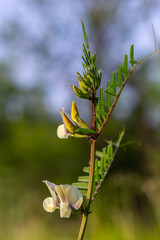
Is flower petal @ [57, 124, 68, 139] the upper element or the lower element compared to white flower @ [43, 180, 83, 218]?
upper

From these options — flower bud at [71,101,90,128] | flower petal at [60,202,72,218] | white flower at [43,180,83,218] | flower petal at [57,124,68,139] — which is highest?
flower bud at [71,101,90,128]

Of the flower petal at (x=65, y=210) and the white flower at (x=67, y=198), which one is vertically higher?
the white flower at (x=67, y=198)

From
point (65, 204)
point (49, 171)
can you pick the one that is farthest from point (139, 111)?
point (65, 204)

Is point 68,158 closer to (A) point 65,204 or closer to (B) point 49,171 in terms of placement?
(B) point 49,171

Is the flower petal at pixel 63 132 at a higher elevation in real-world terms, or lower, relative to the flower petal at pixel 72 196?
higher

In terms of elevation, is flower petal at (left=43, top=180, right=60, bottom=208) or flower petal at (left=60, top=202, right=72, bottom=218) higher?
flower petal at (left=43, top=180, right=60, bottom=208)

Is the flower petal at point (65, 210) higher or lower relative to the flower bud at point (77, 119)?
lower

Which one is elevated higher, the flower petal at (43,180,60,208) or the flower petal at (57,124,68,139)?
the flower petal at (57,124,68,139)

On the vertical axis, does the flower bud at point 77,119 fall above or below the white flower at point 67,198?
above

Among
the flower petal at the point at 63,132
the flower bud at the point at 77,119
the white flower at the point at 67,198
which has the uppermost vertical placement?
the flower bud at the point at 77,119

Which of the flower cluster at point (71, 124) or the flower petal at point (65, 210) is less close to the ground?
the flower cluster at point (71, 124)

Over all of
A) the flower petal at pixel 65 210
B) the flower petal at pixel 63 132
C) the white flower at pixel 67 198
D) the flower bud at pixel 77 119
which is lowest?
the flower petal at pixel 65 210

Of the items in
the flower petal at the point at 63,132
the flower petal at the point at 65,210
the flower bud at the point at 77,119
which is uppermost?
the flower bud at the point at 77,119
